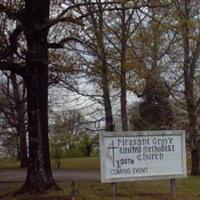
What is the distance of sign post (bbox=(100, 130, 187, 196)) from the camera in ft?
46.0

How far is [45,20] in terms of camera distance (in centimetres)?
1630

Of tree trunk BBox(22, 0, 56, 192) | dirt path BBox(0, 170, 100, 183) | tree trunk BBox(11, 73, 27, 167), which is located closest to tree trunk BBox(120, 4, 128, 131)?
dirt path BBox(0, 170, 100, 183)

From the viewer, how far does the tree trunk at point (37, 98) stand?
15.7m

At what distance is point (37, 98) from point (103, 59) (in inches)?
197

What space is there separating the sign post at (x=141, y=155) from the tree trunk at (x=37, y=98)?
8.30 feet

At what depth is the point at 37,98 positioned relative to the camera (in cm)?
1598

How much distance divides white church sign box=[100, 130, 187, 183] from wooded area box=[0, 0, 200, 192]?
8.42 feet

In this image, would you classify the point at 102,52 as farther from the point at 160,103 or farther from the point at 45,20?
the point at 160,103

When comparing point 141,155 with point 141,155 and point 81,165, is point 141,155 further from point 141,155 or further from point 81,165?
point 81,165

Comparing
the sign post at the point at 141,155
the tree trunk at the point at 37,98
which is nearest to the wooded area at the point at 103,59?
the tree trunk at the point at 37,98

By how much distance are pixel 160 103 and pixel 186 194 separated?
18.6 meters

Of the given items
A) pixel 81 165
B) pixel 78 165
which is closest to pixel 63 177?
pixel 81 165

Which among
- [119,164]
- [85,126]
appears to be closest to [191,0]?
[85,126]

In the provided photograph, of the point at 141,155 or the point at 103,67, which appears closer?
the point at 141,155
